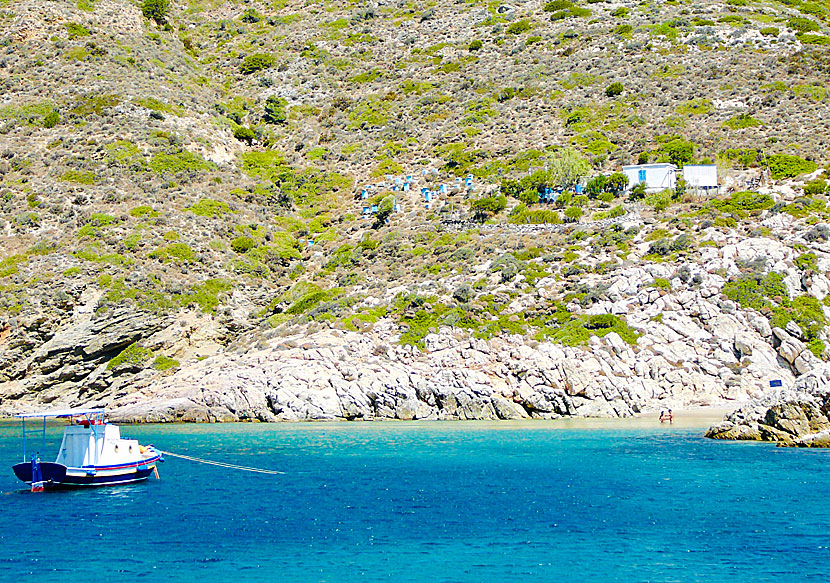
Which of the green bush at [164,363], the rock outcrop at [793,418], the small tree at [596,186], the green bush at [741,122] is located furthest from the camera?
the green bush at [741,122]

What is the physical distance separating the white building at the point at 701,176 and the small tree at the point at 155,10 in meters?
80.4

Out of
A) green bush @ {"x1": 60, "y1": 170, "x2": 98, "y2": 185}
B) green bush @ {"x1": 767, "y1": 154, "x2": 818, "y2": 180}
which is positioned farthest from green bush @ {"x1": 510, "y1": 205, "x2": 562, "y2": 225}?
green bush @ {"x1": 60, "y1": 170, "x2": 98, "y2": 185}

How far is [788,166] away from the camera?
7450 cm

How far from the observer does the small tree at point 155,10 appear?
119 metres

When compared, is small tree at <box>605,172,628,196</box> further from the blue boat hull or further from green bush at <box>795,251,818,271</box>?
the blue boat hull

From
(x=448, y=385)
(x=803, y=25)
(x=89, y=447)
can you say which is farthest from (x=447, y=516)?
(x=803, y=25)

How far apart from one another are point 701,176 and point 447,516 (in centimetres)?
5641

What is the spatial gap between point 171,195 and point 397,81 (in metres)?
39.0

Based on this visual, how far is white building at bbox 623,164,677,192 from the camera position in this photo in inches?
2996

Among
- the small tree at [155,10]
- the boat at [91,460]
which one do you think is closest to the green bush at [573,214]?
the boat at [91,460]

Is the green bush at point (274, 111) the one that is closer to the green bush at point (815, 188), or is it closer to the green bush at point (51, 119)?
the green bush at point (51, 119)

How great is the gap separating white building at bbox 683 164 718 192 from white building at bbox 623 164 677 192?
4.67ft

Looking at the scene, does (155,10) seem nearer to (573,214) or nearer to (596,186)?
(596,186)

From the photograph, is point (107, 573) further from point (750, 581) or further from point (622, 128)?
point (622, 128)
